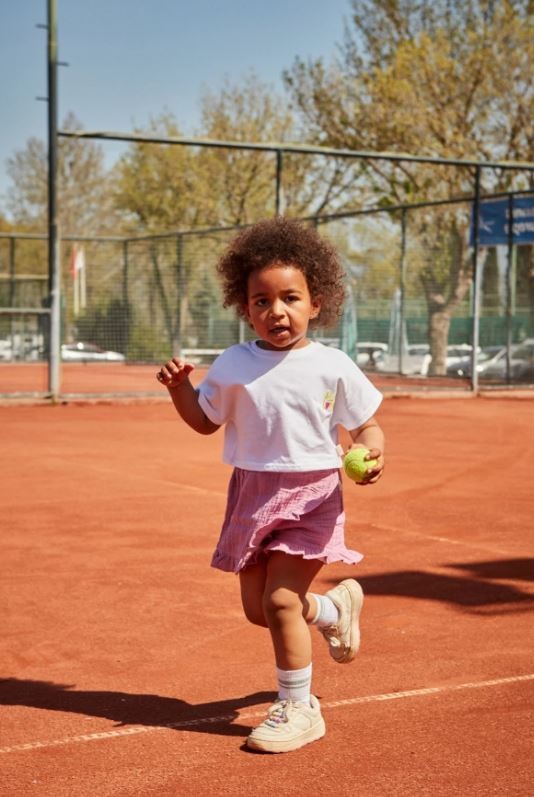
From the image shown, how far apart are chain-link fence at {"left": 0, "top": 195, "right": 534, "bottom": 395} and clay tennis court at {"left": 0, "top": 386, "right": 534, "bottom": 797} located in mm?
12019

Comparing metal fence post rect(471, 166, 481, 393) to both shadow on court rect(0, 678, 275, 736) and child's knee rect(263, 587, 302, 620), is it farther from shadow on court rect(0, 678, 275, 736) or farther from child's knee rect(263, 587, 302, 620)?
child's knee rect(263, 587, 302, 620)

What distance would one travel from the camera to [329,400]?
13.7 ft

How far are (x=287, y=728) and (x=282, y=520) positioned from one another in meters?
0.63

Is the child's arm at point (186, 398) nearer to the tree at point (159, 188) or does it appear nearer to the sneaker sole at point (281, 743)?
the sneaker sole at point (281, 743)

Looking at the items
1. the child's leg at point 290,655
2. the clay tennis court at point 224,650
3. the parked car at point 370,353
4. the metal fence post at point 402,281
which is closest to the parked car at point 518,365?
the metal fence post at point 402,281

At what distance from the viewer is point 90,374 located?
2325 cm

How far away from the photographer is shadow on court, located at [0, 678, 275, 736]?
4.18m

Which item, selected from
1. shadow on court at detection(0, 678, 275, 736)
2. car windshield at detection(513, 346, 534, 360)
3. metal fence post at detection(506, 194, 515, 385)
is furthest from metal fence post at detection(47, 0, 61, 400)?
shadow on court at detection(0, 678, 275, 736)

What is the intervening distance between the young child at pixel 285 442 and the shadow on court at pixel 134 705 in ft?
1.01

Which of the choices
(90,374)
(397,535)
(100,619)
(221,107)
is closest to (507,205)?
(90,374)

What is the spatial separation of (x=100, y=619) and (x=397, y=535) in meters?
2.67

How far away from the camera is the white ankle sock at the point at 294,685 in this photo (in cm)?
400

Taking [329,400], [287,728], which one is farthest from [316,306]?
[287,728]

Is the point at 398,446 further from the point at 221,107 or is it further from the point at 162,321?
the point at 221,107
